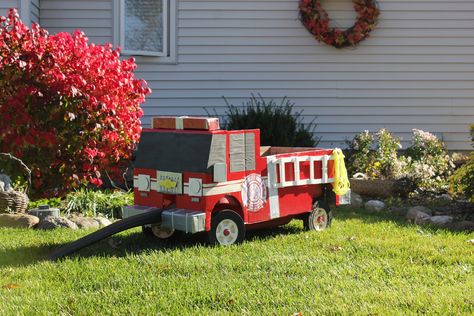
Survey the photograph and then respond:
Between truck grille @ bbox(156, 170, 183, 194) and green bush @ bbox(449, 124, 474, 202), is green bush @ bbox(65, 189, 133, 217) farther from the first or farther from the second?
green bush @ bbox(449, 124, 474, 202)

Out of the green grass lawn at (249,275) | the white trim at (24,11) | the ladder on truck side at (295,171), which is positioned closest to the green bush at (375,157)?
the ladder on truck side at (295,171)

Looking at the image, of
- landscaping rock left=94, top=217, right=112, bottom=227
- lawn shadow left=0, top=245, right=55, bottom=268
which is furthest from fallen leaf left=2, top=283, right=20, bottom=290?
landscaping rock left=94, top=217, right=112, bottom=227

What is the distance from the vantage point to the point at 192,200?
5.81m

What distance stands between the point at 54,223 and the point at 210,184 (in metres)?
1.78

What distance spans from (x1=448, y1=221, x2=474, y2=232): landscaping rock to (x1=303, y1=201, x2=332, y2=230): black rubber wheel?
117 cm

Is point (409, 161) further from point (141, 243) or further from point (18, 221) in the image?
point (18, 221)

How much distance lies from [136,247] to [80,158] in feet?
7.98

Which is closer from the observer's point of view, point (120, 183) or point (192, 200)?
point (192, 200)

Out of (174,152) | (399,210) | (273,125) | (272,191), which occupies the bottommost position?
(399,210)

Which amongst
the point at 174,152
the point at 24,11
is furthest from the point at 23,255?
the point at 24,11

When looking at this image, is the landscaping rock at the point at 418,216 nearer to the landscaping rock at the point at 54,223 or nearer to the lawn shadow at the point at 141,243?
the lawn shadow at the point at 141,243

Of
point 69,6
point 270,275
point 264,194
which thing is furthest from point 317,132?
point 270,275

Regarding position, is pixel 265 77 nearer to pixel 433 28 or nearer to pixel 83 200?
pixel 433 28

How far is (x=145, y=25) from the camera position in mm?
10930
